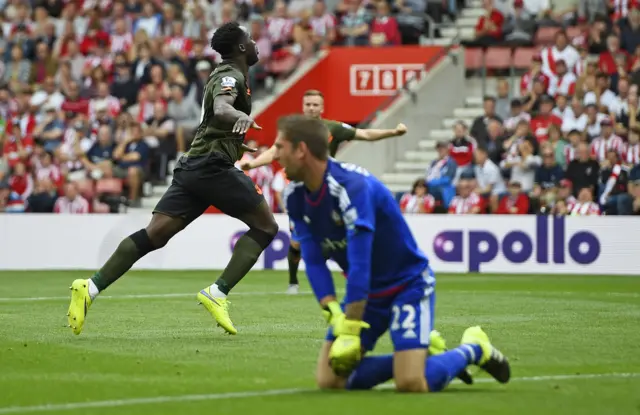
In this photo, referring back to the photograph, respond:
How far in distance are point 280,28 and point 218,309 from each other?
1849cm

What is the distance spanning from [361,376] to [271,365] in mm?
1421

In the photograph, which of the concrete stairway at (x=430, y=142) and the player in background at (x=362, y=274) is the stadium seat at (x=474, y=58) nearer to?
the concrete stairway at (x=430, y=142)

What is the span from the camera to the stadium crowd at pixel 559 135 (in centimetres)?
2223

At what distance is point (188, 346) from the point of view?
1003 cm

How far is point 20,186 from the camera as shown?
87.5 ft

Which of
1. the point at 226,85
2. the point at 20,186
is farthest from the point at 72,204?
the point at 226,85

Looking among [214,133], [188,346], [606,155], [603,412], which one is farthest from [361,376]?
[606,155]

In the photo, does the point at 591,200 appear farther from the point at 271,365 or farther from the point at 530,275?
the point at 271,365

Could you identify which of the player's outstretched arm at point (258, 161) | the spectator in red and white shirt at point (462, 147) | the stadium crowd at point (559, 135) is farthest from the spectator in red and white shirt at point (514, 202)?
the player's outstretched arm at point (258, 161)

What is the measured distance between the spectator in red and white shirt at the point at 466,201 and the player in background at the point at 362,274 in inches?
594

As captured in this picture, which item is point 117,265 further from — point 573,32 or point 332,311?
point 573,32

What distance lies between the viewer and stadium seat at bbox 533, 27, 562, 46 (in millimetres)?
26234

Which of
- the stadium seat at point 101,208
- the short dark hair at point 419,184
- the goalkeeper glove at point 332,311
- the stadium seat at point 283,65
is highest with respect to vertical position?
the goalkeeper glove at point 332,311

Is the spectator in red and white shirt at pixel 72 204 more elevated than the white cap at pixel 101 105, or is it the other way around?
A: the white cap at pixel 101 105
